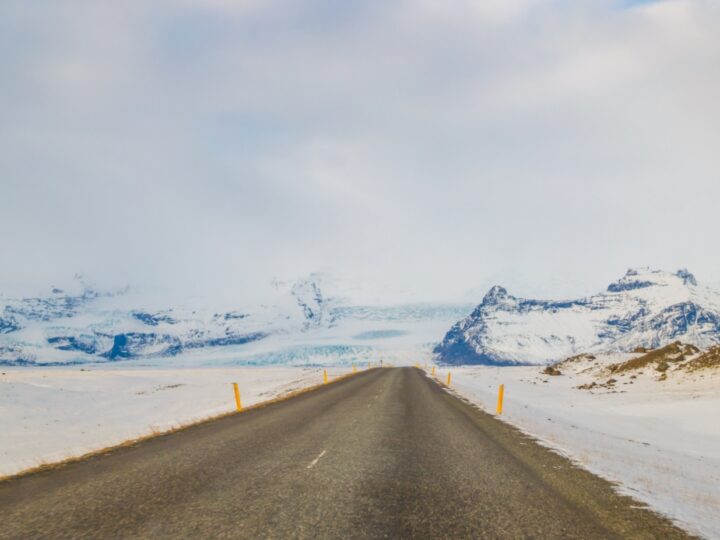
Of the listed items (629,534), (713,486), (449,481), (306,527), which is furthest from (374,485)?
(713,486)

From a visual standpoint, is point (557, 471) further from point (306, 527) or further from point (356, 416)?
point (356, 416)

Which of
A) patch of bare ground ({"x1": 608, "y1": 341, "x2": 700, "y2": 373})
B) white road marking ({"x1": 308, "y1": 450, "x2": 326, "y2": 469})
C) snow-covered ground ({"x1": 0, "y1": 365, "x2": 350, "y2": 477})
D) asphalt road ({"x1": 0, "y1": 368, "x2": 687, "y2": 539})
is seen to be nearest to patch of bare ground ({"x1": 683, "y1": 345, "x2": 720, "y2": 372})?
patch of bare ground ({"x1": 608, "y1": 341, "x2": 700, "y2": 373})

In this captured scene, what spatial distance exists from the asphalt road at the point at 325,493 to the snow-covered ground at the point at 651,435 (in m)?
0.75

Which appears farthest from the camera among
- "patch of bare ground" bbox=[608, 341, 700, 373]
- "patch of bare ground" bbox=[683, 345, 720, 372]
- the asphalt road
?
"patch of bare ground" bbox=[608, 341, 700, 373]

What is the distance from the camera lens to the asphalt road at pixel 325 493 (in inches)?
231

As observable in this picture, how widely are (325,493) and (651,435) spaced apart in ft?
46.4

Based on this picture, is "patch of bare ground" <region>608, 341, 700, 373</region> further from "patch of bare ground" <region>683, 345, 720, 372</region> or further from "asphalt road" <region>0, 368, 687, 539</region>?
"asphalt road" <region>0, 368, 687, 539</region>

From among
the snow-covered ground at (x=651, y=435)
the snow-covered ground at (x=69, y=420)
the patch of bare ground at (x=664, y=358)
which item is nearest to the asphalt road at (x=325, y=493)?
the snow-covered ground at (x=651, y=435)

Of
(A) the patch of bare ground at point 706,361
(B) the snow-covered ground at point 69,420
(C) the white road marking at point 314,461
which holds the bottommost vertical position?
(B) the snow-covered ground at point 69,420

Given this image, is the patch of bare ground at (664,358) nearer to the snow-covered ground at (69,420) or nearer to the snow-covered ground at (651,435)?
the snow-covered ground at (651,435)

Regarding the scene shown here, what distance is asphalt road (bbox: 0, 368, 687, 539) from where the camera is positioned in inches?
231

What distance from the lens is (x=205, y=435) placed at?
14.1 meters

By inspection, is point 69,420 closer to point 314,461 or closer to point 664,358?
point 314,461

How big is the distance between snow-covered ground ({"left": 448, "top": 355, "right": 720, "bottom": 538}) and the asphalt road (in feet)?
2.45
